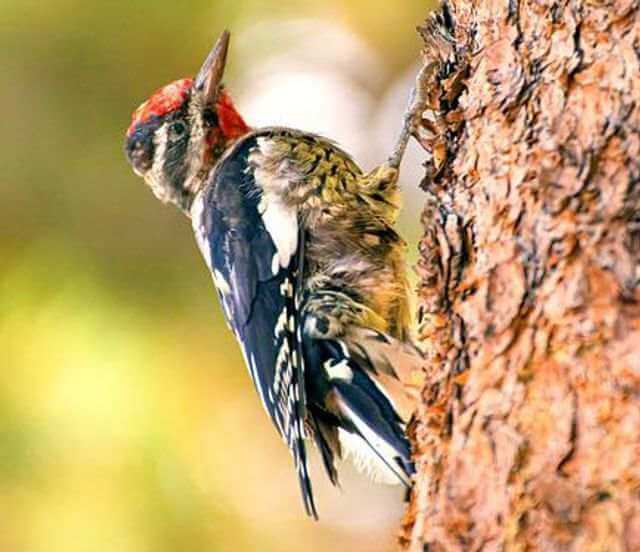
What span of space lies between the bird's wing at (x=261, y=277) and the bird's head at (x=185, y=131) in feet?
0.80

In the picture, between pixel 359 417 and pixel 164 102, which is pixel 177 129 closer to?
pixel 164 102

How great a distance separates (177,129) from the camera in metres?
3.65

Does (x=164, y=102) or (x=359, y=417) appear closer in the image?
(x=359, y=417)

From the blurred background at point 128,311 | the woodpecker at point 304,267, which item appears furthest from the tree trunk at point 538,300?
the blurred background at point 128,311

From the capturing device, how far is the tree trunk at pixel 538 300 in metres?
1.55

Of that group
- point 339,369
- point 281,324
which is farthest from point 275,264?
point 339,369

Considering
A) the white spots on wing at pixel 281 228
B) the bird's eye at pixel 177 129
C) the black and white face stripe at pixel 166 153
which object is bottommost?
the white spots on wing at pixel 281 228

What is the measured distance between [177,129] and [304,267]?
2.69 ft

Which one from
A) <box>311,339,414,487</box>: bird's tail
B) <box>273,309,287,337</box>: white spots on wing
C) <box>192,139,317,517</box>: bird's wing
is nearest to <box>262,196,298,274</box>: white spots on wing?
<box>192,139,317,517</box>: bird's wing

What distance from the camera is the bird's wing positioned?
9.33 ft

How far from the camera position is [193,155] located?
3678 millimetres

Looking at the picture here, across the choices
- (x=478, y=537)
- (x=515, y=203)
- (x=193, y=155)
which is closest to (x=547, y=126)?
(x=515, y=203)

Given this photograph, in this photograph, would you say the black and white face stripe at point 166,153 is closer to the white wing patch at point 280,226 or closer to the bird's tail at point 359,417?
the white wing patch at point 280,226

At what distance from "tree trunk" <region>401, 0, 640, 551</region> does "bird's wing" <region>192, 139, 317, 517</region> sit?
2.78ft
